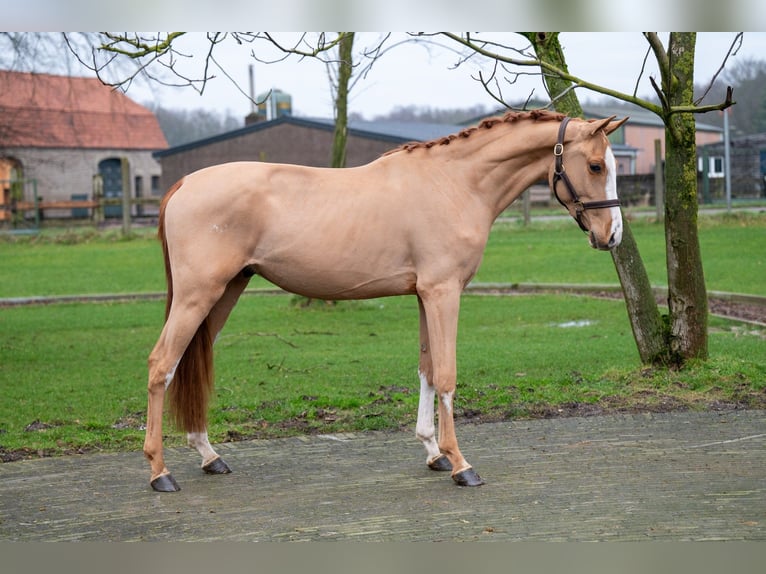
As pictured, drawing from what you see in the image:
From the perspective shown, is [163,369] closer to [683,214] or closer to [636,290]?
[636,290]

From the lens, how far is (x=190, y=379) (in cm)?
643

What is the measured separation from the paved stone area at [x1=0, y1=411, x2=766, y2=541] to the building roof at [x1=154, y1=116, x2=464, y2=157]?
2955 cm

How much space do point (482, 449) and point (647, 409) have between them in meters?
1.86

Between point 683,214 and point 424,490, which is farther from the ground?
point 683,214

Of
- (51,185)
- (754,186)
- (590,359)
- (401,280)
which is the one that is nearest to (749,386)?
(590,359)

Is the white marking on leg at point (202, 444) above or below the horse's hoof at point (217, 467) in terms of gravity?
above

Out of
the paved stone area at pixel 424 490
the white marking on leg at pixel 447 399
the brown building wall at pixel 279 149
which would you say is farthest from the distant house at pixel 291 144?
the white marking on leg at pixel 447 399

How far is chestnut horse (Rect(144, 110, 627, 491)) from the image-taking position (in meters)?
6.10

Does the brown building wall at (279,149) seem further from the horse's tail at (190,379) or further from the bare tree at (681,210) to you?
the horse's tail at (190,379)

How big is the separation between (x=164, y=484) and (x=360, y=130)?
106 feet

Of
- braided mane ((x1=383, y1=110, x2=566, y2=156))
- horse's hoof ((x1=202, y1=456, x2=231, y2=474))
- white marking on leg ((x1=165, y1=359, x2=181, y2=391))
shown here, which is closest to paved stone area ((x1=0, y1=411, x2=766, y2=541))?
horse's hoof ((x1=202, y1=456, x2=231, y2=474))

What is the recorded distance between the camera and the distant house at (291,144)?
37.9 m

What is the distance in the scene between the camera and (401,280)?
20.7 ft

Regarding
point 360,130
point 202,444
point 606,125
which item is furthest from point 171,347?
point 360,130
